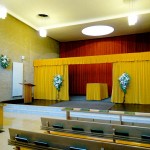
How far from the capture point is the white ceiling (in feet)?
21.4

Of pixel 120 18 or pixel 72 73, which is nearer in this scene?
pixel 120 18

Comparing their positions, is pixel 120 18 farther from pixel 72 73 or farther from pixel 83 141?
pixel 83 141

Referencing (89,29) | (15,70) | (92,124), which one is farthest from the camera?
(89,29)

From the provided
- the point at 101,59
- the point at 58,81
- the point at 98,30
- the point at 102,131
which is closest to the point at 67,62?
the point at 58,81

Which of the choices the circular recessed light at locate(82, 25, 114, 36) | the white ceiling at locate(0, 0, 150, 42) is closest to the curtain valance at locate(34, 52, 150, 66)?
the white ceiling at locate(0, 0, 150, 42)

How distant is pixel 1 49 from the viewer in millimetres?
7277

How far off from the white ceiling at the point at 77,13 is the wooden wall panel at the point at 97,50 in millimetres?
696

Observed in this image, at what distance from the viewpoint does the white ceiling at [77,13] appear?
653 centimetres

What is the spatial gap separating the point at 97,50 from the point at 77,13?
3.83 meters

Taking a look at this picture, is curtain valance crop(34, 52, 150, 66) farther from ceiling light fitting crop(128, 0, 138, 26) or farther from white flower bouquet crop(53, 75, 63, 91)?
ceiling light fitting crop(128, 0, 138, 26)

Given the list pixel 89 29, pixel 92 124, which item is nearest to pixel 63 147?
pixel 92 124

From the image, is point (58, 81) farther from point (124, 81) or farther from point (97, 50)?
point (97, 50)

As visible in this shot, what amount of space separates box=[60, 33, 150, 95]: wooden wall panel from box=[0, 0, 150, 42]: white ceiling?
696 millimetres

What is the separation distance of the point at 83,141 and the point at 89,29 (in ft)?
26.3
